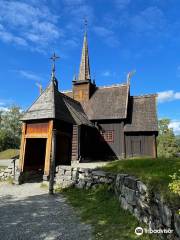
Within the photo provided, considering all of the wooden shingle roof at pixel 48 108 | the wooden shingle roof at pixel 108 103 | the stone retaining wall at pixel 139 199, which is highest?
the wooden shingle roof at pixel 108 103

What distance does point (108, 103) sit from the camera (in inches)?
1061

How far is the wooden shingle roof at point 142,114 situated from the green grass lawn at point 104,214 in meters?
13.6

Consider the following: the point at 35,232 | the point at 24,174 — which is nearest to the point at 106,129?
the point at 24,174

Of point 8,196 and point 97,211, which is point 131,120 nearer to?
point 8,196

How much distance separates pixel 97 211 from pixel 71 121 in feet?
33.4

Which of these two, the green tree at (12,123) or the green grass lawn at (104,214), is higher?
the green tree at (12,123)

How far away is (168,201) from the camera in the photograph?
523 cm

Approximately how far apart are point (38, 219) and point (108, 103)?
19.7 meters

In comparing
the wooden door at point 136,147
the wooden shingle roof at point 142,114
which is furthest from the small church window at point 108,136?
the wooden door at point 136,147

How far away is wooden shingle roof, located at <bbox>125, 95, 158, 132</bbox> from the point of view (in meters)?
24.4

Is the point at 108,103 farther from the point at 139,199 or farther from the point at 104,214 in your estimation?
the point at 139,199

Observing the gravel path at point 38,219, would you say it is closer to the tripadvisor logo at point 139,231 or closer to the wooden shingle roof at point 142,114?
the tripadvisor logo at point 139,231

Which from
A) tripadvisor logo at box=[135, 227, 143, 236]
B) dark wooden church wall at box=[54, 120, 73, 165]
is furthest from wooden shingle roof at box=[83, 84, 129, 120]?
tripadvisor logo at box=[135, 227, 143, 236]

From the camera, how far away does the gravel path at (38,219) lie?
22.1 ft
